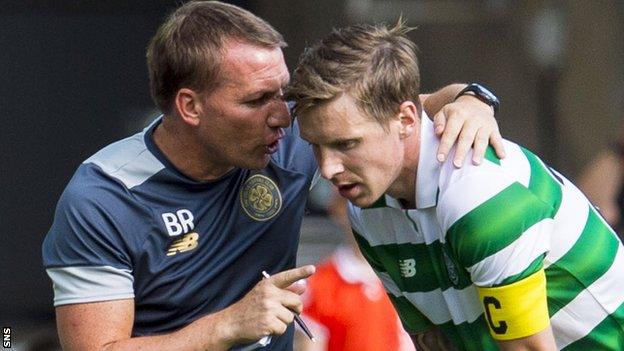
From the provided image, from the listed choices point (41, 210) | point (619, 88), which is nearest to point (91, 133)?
point (41, 210)

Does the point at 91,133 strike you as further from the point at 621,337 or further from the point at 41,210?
the point at 621,337

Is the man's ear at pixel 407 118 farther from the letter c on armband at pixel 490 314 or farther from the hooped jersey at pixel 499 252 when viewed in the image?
the letter c on armband at pixel 490 314

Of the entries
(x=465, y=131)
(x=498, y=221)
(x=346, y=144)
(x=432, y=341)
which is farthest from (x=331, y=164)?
(x=432, y=341)

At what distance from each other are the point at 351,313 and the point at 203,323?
64.9 inches

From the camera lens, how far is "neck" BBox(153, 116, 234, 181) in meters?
Answer: 3.72

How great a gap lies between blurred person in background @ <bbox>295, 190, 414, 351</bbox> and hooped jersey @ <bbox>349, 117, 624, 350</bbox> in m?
1.26

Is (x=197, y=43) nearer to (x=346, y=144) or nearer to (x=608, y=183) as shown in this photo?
(x=346, y=144)

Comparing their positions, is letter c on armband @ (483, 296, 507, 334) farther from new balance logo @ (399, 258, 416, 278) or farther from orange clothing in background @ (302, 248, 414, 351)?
orange clothing in background @ (302, 248, 414, 351)

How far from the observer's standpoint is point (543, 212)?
10.4ft

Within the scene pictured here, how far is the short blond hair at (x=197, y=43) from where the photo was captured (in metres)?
3.64

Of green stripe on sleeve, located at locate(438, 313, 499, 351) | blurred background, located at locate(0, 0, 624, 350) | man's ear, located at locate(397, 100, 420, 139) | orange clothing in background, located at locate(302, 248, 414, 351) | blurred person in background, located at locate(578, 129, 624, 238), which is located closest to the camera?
man's ear, located at locate(397, 100, 420, 139)

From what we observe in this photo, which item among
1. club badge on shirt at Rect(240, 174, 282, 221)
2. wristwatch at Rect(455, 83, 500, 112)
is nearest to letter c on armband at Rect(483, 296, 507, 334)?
wristwatch at Rect(455, 83, 500, 112)

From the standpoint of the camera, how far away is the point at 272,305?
10.8 feet

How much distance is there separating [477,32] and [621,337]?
3721mm
